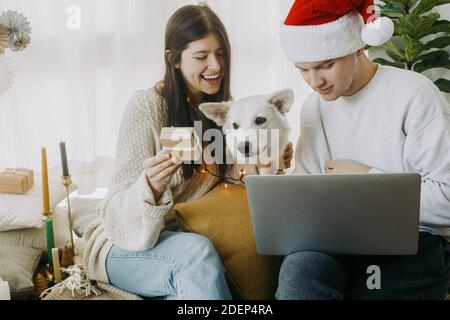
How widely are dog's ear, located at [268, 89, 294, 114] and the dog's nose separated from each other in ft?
0.37

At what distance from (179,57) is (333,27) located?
372 millimetres

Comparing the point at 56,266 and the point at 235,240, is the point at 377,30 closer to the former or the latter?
the point at 235,240

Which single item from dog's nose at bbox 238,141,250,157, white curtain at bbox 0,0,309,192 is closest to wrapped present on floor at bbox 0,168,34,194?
white curtain at bbox 0,0,309,192

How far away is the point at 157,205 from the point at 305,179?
1.20ft

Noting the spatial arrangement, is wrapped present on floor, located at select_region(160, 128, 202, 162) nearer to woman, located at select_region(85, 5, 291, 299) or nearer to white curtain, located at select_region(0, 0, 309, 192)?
woman, located at select_region(85, 5, 291, 299)

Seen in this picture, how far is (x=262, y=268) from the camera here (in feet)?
3.53

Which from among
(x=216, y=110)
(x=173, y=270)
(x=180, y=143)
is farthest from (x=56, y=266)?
(x=216, y=110)

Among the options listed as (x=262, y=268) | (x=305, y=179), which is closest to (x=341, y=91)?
(x=305, y=179)

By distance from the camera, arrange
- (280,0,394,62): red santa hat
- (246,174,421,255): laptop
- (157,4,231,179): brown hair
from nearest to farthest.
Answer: (246,174,421,255): laptop < (280,0,394,62): red santa hat < (157,4,231,179): brown hair

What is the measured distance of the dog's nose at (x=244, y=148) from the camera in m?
1.12

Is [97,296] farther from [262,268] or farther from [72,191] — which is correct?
[262,268]

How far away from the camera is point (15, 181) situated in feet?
3.90

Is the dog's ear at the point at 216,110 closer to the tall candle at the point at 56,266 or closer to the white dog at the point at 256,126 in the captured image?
the white dog at the point at 256,126

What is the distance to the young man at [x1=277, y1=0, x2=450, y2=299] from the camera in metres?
1.00
